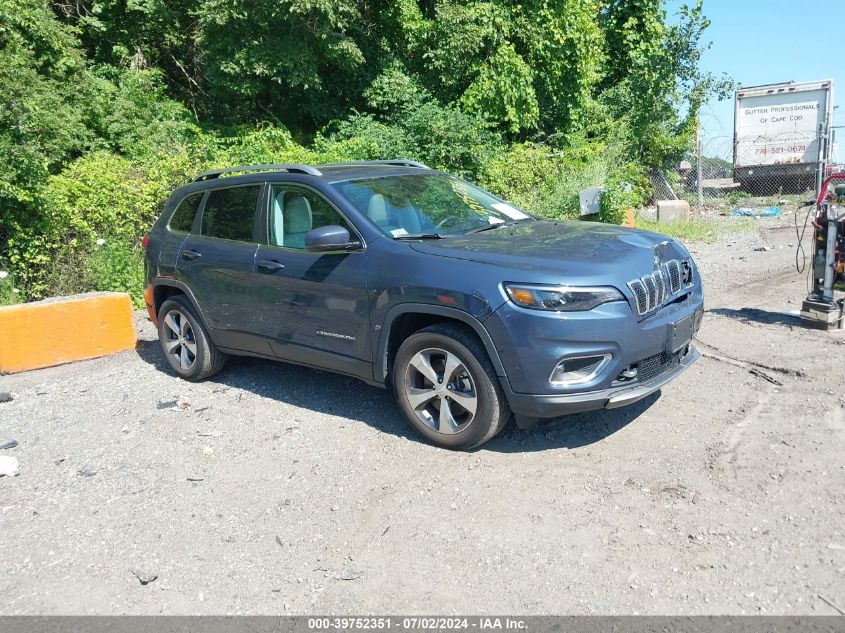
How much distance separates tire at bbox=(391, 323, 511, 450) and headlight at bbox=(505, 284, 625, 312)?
1.37ft

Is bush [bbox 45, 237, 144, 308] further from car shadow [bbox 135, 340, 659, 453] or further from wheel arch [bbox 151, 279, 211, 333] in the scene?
wheel arch [bbox 151, 279, 211, 333]

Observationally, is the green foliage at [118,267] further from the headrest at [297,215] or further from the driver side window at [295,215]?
the headrest at [297,215]

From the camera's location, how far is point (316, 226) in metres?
5.29

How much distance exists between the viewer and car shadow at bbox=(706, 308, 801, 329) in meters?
7.16

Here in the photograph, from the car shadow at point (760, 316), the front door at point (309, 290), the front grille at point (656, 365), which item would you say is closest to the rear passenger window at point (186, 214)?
the front door at point (309, 290)

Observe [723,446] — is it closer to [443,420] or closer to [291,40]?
[443,420]

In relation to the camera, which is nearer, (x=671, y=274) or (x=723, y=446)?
(x=723, y=446)

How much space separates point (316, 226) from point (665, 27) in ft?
52.6

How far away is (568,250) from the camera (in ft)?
15.0

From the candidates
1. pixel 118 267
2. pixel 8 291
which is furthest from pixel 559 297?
pixel 8 291

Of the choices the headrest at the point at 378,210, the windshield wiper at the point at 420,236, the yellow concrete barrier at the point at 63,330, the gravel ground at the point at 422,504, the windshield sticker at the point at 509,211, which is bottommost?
the gravel ground at the point at 422,504

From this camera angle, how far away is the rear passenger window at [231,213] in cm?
578

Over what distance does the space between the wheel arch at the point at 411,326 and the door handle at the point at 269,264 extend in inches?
43.2

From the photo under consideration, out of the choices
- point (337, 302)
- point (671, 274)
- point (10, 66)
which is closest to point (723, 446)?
point (671, 274)
